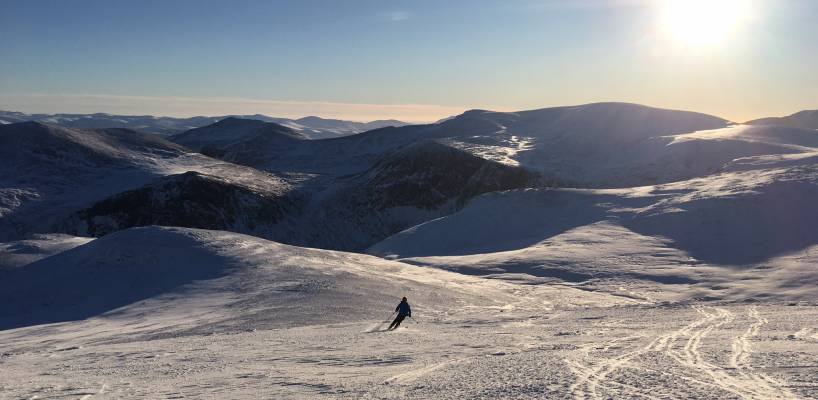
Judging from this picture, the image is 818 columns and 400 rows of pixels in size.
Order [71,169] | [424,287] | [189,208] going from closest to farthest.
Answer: [424,287] < [189,208] < [71,169]

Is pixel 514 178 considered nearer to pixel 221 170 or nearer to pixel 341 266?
pixel 221 170

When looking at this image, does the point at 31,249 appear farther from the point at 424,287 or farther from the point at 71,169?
the point at 71,169

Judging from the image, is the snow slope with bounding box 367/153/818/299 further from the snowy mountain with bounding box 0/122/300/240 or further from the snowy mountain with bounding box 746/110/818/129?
the snowy mountain with bounding box 746/110/818/129

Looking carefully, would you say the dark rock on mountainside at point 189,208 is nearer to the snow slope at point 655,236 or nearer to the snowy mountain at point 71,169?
the snowy mountain at point 71,169

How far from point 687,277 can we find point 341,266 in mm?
18800

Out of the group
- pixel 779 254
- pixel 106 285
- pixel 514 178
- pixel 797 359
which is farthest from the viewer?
pixel 514 178

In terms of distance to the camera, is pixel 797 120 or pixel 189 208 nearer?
pixel 189 208

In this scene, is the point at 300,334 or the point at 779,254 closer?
the point at 300,334

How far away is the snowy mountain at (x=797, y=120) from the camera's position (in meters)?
146

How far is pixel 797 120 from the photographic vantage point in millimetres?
150125

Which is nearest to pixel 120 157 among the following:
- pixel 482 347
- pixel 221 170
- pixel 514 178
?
pixel 221 170

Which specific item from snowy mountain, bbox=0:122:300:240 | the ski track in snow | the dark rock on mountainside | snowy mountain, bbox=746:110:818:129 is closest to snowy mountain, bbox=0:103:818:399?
the ski track in snow

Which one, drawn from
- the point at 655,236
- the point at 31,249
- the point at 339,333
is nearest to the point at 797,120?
the point at 655,236

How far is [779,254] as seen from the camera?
41500 mm
